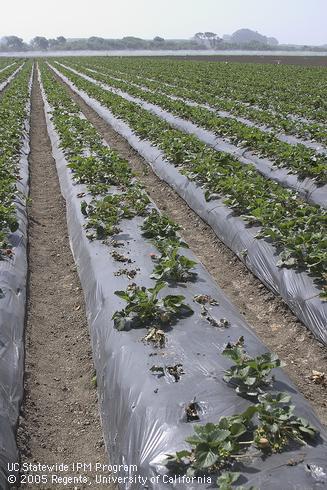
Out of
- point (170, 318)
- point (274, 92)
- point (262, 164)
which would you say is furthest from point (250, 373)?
point (274, 92)

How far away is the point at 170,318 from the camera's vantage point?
4.98 meters

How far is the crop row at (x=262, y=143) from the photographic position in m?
9.80

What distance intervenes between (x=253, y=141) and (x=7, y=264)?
794 centimetres

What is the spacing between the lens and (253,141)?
12453 mm

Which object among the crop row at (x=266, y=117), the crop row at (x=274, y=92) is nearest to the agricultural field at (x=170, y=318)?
the crop row at (x=266, y=117)

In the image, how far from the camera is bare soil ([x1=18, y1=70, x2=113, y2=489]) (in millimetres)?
4219

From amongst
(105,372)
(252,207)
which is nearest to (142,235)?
(252,207)

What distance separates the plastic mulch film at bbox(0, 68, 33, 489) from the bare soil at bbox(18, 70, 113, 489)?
19 centimetres

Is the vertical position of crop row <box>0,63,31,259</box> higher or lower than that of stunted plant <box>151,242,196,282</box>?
higher

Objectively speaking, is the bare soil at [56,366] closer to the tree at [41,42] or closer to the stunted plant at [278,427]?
the stunted plant at [278,427]

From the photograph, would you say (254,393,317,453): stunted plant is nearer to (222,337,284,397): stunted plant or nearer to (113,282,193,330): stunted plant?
(222,337,284,397): stunted plant

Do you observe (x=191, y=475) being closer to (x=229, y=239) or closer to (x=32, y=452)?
(x=32, y=452)

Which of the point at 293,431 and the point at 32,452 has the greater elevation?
the point at 293,431

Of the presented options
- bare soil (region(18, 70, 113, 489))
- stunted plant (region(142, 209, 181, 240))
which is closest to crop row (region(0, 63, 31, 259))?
bare soil (region(18, 70, 113, 489))
